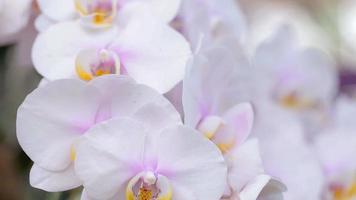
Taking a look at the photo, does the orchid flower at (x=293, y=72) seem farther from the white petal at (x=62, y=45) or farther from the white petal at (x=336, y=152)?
the white petal at (x=62, y=45)

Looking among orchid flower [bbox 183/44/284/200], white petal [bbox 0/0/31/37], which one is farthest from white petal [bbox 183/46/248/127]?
white petal [bbox 0/0/31/37]

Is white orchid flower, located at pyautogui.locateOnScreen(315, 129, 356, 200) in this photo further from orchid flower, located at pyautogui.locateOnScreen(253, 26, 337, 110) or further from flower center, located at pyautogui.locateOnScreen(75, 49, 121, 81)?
flower center, located at pyautogui.locateOnScreen(75, 49, 121, 81)

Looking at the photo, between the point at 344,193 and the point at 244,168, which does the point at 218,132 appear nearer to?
the point at 244,168

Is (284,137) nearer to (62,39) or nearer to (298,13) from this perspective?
(62,39)

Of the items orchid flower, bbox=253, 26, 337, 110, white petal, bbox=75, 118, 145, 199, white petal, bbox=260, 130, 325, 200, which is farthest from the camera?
orchid flower, bbox=253, 26, 337, 110

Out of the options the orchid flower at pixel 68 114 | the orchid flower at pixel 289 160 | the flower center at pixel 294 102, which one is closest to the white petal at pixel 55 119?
the orchid flower at pixel 68 114

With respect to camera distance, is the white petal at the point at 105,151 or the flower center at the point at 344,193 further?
the flower center at the point at 344,193

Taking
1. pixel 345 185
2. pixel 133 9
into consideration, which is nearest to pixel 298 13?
pixel 345 185

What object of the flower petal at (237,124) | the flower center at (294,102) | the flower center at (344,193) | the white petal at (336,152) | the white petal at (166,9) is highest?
the white petal at (166,9)
